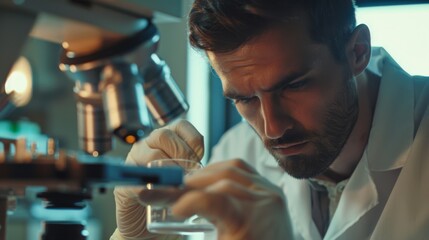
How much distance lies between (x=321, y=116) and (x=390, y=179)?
24 centimetres

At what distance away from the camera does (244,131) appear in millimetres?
2105

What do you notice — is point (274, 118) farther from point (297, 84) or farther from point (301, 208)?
point (301, 208)

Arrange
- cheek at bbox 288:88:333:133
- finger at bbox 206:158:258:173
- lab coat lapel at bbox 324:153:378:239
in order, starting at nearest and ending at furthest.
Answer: finger at bbox 206:158:258:173 < cheek at bbox 288:88:333:133 < lab coat lapel at bbox 324:153:378:239

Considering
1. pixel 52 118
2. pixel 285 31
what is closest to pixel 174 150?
pixel 285 31

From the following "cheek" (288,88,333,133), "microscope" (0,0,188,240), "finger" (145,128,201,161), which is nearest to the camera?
"microscope" (0,0,188,240)

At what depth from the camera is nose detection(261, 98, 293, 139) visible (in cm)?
139

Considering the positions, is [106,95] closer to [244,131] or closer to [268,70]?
[268,70]

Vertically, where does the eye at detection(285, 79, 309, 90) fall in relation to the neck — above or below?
above

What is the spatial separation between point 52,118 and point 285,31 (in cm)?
172

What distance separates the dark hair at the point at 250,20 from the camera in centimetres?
139

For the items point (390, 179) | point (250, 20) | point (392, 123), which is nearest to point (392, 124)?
point (392, 123)

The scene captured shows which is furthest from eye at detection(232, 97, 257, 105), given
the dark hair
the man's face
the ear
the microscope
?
the microscope

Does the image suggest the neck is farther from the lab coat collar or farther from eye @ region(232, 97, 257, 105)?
eye @ region(232, 97, 257, 105)

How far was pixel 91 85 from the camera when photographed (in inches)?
33.5
